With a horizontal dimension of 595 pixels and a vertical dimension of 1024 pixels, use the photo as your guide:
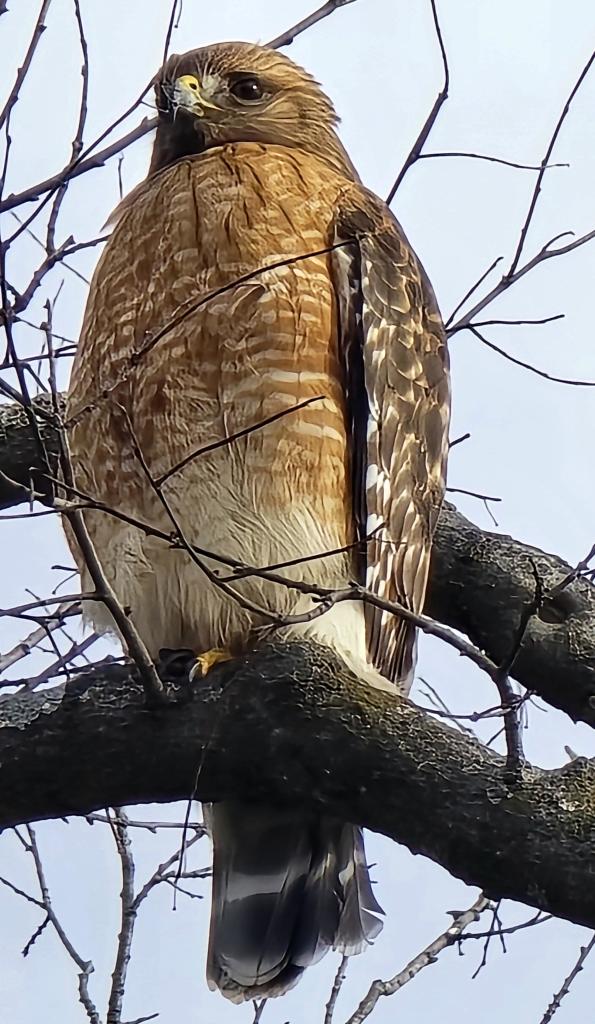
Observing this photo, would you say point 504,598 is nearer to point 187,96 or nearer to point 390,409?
point 390,409

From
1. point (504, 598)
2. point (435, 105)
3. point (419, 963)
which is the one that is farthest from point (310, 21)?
point (419, 963)

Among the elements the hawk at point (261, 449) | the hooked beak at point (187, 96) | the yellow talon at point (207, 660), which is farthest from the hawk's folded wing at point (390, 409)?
the hooked beak at point (187, 96)

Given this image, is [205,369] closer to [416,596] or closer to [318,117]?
[416,596]

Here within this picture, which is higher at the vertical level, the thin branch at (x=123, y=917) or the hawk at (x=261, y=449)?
the hawk at (x=261, y=449)

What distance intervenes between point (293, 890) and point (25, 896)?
3.82 ft

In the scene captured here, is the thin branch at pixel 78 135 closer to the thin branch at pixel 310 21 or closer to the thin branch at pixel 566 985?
the thin branch at pixel 310 21

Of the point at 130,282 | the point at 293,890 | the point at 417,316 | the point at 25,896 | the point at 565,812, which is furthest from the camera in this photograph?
the point at 25,896

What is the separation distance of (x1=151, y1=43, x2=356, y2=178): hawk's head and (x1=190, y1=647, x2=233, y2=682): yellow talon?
1.36m

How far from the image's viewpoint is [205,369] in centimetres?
282

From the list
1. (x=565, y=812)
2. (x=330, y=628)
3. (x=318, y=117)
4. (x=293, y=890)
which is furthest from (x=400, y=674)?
(x=318, y=117)

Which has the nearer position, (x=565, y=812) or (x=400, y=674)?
(x=565, y=812)

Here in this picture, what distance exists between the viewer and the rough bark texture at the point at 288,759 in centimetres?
220

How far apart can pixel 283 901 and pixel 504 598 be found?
839 mm

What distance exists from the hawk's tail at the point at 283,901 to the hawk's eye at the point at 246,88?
1.87 meters
